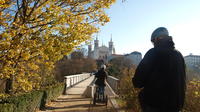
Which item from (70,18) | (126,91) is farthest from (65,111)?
(70,18)

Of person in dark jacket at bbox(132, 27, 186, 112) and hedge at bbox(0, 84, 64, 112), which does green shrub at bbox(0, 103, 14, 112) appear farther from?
person in dark jacket at bbox(132, 27, 186, 112)

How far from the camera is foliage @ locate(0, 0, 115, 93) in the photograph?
467cm

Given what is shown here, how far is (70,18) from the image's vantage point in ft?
17.8

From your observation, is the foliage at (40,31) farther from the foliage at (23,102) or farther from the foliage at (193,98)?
the foliage at (193,98)

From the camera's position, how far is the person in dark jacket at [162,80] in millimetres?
2180

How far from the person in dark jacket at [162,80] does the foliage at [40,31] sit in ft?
10.7

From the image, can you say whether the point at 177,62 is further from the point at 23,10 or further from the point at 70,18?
the point at 23,10

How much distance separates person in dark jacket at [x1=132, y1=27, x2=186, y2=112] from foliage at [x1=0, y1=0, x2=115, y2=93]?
327cm

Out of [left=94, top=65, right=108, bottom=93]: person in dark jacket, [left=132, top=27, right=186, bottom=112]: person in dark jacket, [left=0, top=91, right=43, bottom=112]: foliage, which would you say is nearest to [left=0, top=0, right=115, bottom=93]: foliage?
[left=0, top=91, right=43, bottom=112]: foliage

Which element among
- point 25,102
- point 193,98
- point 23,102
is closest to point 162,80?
point 193,98

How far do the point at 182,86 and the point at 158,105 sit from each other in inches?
14.4

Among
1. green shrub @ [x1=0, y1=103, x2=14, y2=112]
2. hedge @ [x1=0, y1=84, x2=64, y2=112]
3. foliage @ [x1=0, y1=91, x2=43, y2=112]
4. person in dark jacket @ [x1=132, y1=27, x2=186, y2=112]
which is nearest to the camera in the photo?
person in dark jacket @ [x1=132, y1=27, x2=186, y2=112]

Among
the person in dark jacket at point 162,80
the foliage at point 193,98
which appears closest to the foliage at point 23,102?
the person in dark jacket at point 162,80

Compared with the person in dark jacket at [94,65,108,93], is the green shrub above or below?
below
